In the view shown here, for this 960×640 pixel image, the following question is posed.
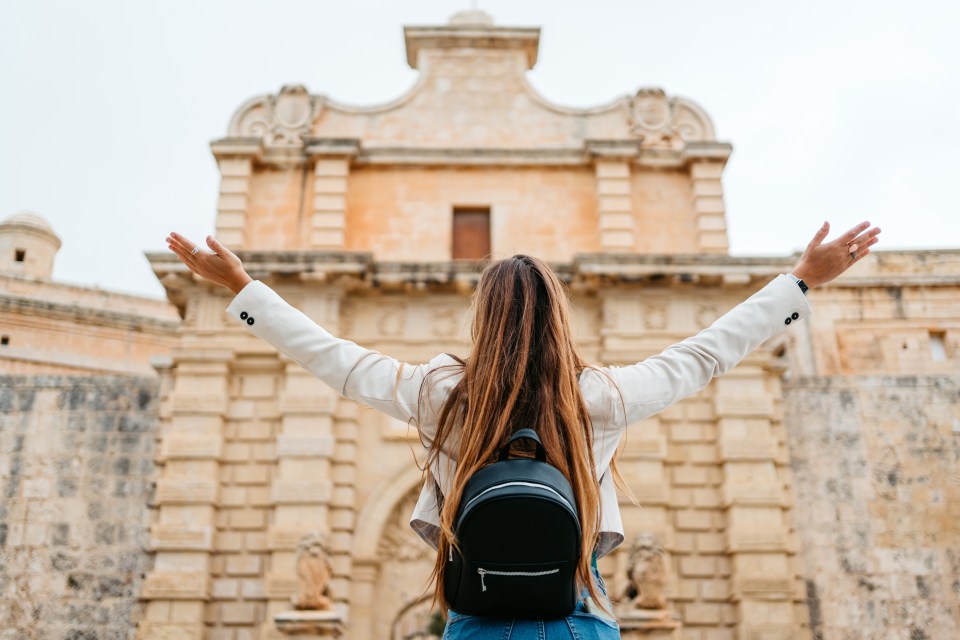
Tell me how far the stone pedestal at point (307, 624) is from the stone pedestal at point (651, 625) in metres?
2.95

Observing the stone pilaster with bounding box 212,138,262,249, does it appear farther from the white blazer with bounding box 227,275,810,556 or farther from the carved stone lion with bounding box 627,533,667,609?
the white blazer with bounding box 227,275,810,556

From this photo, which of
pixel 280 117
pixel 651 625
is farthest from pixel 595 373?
pixel 280 117

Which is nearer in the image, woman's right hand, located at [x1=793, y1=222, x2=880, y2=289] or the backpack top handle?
the backpack top handle

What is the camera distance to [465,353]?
10.9 m

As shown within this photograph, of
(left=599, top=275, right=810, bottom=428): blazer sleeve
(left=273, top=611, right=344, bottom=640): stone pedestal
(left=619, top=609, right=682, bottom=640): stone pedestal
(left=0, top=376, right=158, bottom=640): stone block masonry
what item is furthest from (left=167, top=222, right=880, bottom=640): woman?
(left=0, top=376, right=158, bottom=640): stone block masonry

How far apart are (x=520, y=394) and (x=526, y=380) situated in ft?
0.12

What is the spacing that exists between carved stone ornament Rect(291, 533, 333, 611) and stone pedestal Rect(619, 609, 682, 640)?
312cm

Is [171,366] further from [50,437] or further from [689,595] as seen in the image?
[689,595]

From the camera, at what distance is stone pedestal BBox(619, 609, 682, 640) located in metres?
9.22

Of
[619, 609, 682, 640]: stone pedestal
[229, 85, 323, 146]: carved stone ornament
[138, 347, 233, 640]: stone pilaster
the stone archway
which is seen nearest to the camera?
[619, 609, 682, 640]: stone pedestal

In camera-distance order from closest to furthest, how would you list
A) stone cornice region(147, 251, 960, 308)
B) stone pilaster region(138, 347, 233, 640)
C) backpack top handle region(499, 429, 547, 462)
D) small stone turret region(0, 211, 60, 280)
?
backpack top handle region(499, 429, 547, 462)
stone pilaster region(138, 347, 233, 640)
stone cornice region(147, 251, 960, 308)
small stone turret region(0, 211, 60, 280)

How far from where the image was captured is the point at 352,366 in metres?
2.09

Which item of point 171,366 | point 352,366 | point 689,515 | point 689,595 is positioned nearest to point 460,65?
point 171,366

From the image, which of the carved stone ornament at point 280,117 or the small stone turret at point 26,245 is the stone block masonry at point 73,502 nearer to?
the carved stone ornament at point 280,117
